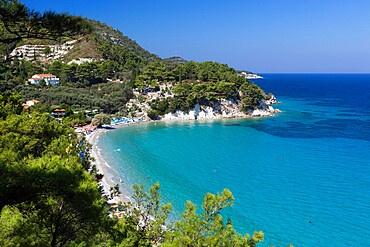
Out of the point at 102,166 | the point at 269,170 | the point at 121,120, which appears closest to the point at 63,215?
the point at 102,166

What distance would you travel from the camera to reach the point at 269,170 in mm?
32969

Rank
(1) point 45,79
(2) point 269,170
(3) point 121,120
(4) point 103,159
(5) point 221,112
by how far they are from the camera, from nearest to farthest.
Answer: (2) point 269,170, (4) point 103,159, (3) point 121,120, (5) point 221,112, (1) point 45,79

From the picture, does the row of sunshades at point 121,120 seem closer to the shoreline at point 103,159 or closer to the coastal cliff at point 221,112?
the shoreline at point 103,159

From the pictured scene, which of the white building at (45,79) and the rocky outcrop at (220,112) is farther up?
the white building at (45,79)

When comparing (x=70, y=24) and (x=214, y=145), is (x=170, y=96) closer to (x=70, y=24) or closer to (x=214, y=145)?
(x=214, y=145)

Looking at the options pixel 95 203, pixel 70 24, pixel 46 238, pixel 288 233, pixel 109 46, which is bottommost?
pixel 288 233

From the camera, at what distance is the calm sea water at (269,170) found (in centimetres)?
2066

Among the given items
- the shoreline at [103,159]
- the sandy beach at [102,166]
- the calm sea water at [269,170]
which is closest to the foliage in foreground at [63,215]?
the shoreline at [103,159]

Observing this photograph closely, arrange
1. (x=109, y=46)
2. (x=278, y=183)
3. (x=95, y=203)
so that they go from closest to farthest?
(x=95, y=203) → (x=278, y=183) → (x=109, y=46)

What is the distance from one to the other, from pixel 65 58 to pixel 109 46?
66.6ft

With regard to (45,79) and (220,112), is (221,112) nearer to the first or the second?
(220,112)

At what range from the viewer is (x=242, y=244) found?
8.49 meters

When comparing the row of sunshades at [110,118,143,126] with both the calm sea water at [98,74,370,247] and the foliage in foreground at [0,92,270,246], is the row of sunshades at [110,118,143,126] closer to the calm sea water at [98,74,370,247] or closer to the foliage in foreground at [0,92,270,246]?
the calm sea water at [98,74,370,247]

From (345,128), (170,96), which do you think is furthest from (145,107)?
(345,128)
